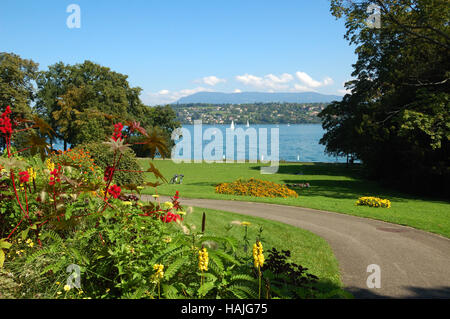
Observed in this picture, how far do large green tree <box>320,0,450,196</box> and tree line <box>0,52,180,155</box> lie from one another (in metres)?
25.1

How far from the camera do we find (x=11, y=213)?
4.82 meters

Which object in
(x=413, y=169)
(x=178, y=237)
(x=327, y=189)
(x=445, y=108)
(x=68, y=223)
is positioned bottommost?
(x=327, y=189)

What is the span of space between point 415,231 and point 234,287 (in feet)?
34.1

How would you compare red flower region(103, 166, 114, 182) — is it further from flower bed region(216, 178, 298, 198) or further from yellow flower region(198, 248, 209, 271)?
flower bed region(216, 178, 298, 198)

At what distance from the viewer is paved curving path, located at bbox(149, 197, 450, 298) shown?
6617 mm

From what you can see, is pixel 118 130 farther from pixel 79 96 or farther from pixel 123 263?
pixel 79 96

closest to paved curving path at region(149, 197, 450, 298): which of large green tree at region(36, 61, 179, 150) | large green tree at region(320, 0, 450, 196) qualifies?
large green tree at region(320, 0, 450, 196)

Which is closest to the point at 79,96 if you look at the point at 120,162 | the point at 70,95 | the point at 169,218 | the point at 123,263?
the point at 70,95

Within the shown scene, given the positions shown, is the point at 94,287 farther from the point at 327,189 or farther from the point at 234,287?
the point at 327,189

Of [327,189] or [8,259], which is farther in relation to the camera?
[327,189]

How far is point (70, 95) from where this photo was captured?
4894 cm

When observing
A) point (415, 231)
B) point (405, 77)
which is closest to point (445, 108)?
point (405, 77)

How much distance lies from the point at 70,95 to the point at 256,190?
39417 millimetres

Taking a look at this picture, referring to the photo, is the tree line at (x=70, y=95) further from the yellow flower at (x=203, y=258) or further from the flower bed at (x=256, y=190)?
the yellow flower at (x=203, y=258)
